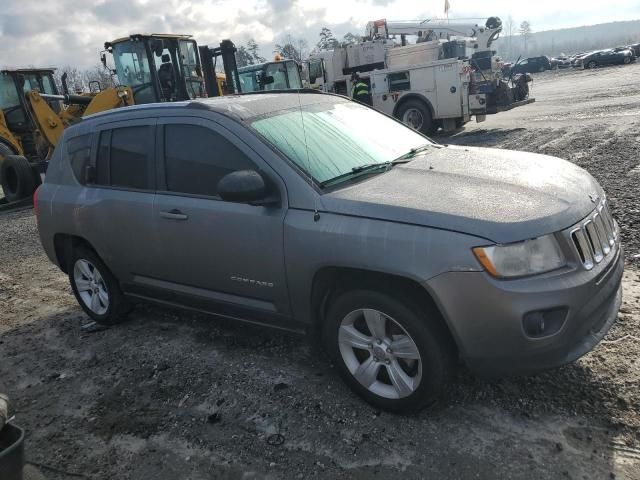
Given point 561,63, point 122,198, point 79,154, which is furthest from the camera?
point 561,63

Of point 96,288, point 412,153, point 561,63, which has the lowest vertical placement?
point 561,63

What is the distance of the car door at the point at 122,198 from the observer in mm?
3936

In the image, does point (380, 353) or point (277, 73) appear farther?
point (277, 73)

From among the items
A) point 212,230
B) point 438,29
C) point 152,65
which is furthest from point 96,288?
point 438,29

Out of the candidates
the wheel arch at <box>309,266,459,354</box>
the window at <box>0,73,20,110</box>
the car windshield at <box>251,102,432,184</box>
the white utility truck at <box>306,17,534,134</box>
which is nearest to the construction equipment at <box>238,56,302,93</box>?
the white utility truck at <box>306,17,534,134</box>

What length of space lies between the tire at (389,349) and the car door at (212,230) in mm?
444

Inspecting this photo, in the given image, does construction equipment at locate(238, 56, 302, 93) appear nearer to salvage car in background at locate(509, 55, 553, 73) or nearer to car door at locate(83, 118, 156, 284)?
car door at locate(83, 118, 156, 284)

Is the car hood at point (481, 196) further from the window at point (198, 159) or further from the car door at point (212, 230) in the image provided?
the window at point (198, 159)

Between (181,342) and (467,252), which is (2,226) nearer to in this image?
(181,342)

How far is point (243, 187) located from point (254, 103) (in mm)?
970

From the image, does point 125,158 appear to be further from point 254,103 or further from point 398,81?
point 398,81

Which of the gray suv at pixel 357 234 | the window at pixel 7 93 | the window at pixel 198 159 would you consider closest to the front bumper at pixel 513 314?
the gray suv at pixel 357 234

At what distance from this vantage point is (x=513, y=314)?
8.26 ft

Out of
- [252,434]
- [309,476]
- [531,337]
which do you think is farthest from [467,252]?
[252,434]
